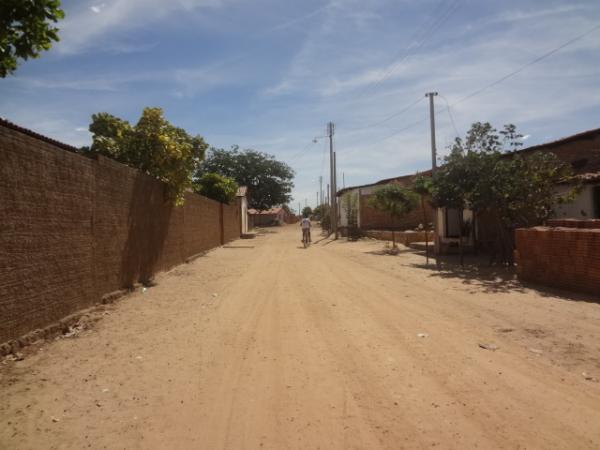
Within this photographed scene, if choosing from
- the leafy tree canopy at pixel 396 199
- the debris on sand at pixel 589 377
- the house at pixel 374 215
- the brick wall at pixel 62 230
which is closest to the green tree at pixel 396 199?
the leafy tree canopy at pixel 396 199

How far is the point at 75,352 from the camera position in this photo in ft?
18.1

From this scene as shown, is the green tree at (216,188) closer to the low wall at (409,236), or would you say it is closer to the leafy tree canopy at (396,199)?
the low wall at (409,236)

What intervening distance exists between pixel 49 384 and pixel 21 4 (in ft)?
11.5

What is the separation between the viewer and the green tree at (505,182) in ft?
41.2

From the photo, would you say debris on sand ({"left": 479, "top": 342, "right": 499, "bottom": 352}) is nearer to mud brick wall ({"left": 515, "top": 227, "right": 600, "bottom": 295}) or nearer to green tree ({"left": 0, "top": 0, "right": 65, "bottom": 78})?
mud brick wall ({"left": 515, "top": 227, "right": 600, "bottom": 295})

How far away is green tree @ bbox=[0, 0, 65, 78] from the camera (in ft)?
12.1

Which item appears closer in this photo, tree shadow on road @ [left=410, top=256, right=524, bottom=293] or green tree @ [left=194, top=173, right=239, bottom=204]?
tree shadow on road @ [left=410, top=256, right=524, bottom=293]

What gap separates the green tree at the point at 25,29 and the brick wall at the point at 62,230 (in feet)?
4.94

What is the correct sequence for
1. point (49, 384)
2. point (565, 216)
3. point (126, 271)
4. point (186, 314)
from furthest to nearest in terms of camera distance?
point (565, 216) < point (126, 271) < point (186, 314) < point (49, 384)

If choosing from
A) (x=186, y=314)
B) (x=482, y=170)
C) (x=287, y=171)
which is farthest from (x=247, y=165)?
(x=186, y=314)

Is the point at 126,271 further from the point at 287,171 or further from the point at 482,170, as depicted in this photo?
the point at 287,171

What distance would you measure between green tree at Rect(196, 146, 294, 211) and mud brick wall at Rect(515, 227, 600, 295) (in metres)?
45.4

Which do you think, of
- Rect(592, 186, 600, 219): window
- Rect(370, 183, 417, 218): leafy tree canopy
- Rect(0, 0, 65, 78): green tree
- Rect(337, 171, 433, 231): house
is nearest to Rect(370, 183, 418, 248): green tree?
Rect(370, 183, 417, 218): leafy tree canopy

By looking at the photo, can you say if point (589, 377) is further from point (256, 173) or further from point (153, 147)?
point (256, 173)
